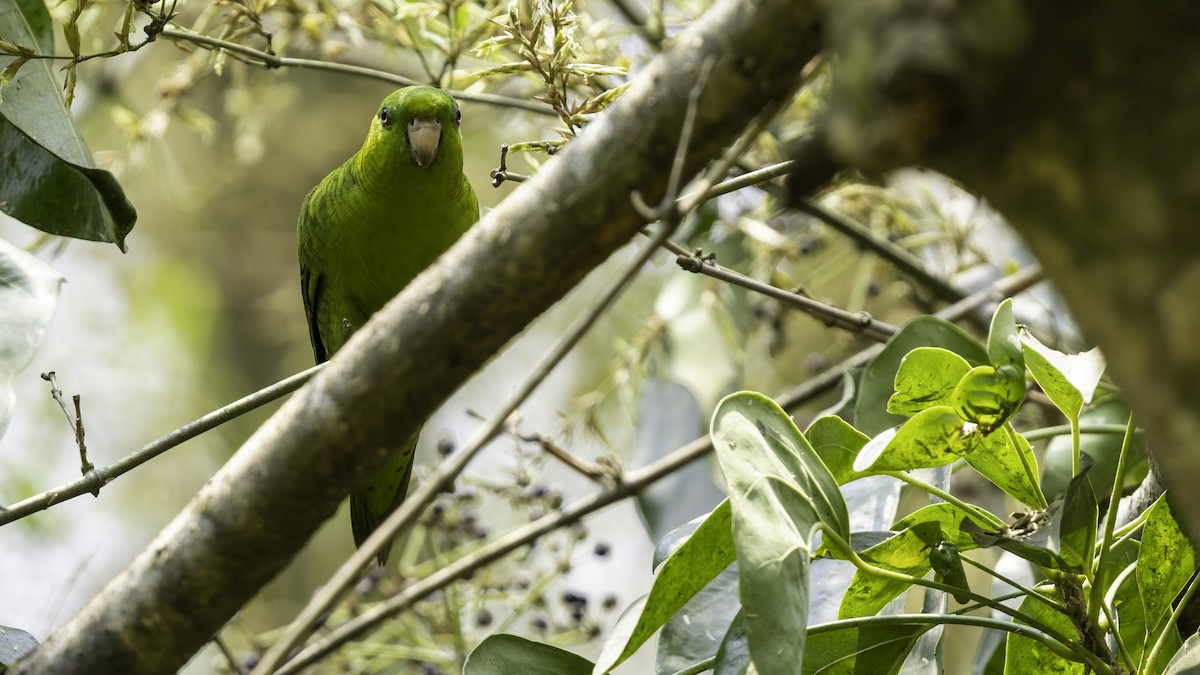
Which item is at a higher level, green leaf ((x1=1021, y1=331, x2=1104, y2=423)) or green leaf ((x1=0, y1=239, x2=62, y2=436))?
green leaf ((x1=0, y1=239, x2=62, y2=436))

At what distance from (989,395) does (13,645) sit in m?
1.11

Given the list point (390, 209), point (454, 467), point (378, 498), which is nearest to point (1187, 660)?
point (454, 467)

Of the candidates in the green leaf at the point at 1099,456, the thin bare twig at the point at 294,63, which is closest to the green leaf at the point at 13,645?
the thin bare twig at the point at 294,63

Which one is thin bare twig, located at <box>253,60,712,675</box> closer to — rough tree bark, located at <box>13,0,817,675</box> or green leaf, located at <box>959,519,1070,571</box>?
rough tree bark, located at <box>13,0,817,675</box>

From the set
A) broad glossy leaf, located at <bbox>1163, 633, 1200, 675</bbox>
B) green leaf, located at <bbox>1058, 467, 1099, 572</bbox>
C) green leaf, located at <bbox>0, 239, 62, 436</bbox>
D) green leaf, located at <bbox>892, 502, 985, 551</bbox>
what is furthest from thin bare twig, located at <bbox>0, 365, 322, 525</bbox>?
broad glossy leaf, located at <bbox>1163, 633, 1200, 675</bbox>

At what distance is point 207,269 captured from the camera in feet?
15.4

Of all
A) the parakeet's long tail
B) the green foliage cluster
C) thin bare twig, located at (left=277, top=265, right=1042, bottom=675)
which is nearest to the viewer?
the green foliage cluster

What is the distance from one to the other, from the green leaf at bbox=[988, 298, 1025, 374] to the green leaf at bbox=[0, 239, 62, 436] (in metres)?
1.11

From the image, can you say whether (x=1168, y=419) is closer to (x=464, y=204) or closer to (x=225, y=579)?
(x=225, y=579)

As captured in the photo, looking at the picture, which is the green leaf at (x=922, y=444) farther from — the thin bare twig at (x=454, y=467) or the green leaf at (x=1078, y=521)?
the thin bare twig at (x=454, y=467)

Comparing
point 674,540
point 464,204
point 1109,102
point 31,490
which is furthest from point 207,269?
point 1109,102

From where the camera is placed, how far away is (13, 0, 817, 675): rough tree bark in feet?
2.52

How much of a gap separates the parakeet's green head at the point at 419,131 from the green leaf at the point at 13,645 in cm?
106

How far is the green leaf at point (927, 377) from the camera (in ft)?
3.33
